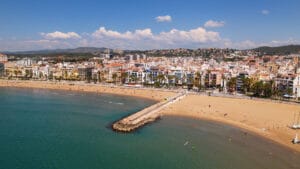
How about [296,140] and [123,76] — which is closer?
[296,140]

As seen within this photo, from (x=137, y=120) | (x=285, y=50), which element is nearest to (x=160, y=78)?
(x=137, y=120)

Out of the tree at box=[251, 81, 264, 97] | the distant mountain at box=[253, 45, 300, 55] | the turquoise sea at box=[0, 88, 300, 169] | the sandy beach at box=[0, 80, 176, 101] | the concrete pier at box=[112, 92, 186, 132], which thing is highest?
the distant mountain at box=[253, 45, 300, 55]

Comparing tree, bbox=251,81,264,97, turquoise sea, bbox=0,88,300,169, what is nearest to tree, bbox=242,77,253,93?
tree, bbox=251,81,264,97

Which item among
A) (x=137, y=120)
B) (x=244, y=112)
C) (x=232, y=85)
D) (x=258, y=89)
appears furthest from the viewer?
(x=232, y=85)

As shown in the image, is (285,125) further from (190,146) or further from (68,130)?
(68,130)

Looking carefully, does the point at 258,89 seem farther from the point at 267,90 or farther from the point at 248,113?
the point at 248,113

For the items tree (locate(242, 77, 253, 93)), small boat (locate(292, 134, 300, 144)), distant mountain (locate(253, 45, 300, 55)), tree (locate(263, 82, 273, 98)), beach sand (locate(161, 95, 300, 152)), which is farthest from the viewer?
distant mountain (locate(253, 45, 300, 55))

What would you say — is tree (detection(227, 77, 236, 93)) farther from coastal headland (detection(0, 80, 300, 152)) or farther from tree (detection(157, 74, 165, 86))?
tree (detection(157, 74, 165, 86))
